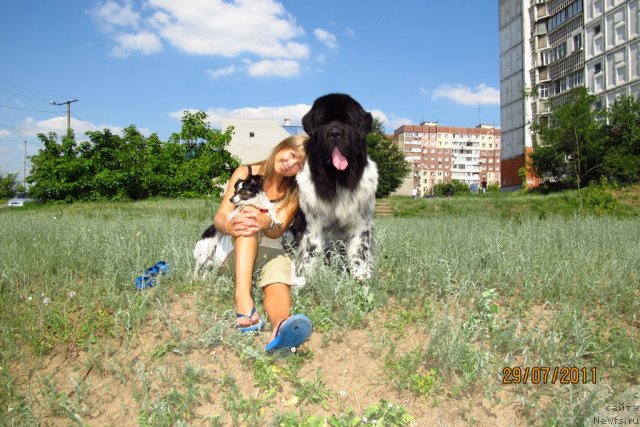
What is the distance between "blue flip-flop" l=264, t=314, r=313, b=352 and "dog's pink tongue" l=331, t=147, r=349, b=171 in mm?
1412

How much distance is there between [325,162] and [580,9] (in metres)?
46.6

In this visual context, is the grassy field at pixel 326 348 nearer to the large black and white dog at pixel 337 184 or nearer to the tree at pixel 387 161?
the large black and white dog at pixel 337 184

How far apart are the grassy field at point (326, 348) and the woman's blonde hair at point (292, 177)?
714 millimetres

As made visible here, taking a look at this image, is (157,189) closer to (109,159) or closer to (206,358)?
(109,159)

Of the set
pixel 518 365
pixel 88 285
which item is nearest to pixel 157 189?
pixel 88 285

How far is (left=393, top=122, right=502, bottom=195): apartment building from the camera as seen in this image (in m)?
130

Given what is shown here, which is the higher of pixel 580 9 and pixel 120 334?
pixel 580 9

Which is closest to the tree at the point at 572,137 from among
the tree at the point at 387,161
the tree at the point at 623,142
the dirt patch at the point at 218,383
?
the tree at the point at 623,142

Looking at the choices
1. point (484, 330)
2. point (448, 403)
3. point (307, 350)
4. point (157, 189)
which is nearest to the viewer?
point (448, 403)

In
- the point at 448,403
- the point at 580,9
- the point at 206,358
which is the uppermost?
the point at 580,9

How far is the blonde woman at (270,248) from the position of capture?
248 cm

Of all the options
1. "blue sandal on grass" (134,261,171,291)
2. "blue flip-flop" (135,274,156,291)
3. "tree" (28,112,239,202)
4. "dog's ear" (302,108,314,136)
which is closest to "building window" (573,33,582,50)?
"tree" (28,112,239,202)

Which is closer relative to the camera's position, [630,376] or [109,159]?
[630,376]

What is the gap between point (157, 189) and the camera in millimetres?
25734
